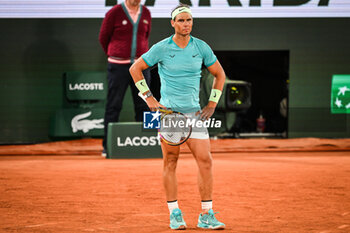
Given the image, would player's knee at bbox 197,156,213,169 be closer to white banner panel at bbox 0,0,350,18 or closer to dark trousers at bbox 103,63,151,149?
dark trousers at bbox 103,63,151,149

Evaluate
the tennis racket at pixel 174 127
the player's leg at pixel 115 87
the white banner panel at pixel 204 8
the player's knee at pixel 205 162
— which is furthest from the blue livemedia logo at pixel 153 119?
the white banner panel at pixel 204 8

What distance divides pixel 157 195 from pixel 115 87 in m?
3.22

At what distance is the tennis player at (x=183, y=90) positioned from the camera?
12.6 ft

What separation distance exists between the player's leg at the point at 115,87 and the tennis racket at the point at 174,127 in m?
4.23

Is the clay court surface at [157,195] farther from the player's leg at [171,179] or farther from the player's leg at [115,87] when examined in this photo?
the player's leg at [115,87]

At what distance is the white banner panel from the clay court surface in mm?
3879

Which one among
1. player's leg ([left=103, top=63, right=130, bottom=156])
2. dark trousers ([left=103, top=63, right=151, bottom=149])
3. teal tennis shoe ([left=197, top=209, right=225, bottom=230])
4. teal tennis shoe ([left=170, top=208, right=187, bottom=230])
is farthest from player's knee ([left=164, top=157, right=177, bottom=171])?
player's leg ([left=103, top=63, right=130, bottom=156])

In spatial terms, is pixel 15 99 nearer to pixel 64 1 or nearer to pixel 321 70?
pixel 64 1

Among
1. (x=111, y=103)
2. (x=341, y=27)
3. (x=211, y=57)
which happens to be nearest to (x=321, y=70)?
(x=341, y=27)

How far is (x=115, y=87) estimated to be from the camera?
26.7 feet

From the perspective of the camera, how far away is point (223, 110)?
1088cm

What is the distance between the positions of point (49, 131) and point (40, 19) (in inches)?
89.6

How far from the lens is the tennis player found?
12.6 feet

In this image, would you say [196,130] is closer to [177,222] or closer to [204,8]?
[177,222]
